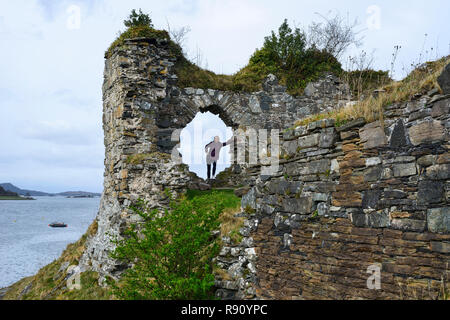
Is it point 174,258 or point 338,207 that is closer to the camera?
point 338,207

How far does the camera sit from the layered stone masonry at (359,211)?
4.14 meters

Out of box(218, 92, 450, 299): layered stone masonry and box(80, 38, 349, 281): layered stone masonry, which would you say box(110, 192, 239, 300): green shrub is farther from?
box(80, 38, 349, 281): layered stone masonry

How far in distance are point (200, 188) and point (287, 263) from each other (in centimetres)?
579

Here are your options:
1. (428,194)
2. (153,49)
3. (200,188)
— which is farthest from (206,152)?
(428,194)

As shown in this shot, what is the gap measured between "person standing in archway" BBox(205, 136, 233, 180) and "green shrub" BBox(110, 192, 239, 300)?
19.5 ft

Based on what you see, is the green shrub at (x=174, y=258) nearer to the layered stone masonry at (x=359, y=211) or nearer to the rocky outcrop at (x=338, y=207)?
the rocky outcrop at (x=338, y=207)

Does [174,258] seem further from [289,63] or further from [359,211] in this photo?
[289,63]

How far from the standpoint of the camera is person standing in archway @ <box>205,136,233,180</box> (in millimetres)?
12977

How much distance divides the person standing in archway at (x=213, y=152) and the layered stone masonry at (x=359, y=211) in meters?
6.49

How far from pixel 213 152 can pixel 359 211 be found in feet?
28.0

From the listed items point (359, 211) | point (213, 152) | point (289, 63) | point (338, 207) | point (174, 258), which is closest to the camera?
point (359, 211)

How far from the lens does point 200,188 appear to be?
1128 centimetres

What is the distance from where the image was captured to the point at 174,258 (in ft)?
20.8

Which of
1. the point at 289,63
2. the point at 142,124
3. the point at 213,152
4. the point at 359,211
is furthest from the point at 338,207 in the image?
the point at 289,63
